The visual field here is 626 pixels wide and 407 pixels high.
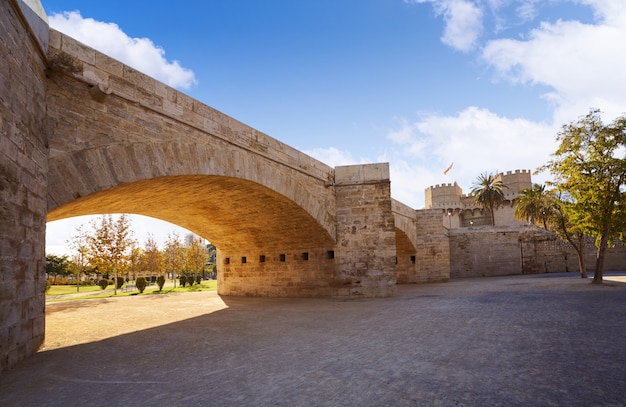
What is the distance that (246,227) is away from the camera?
1397 cm

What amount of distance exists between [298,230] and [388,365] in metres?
9.20

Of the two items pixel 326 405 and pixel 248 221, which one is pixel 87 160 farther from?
pixel 248 221

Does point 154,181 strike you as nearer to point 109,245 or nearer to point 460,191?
point 109,245

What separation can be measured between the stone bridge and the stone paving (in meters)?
1.14

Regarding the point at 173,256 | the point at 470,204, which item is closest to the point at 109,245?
the point at 173,256

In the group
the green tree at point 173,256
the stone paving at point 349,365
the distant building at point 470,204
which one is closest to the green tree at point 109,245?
the green tree at point 173,256

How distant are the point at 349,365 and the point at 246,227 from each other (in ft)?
32.7

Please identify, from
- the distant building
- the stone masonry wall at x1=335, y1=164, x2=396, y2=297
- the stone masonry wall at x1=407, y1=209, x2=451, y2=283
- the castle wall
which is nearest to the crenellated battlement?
the distant building

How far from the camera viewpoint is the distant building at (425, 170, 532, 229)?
4338 centimetres

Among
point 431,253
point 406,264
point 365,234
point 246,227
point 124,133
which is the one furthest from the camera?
point 406,264

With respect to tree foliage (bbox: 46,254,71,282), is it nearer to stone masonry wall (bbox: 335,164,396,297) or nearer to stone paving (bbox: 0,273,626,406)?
stone masonry wall (bbox: 335,164,396,297)

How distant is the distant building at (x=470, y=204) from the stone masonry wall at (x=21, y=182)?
4243 centimetres

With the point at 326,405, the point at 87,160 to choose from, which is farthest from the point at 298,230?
the point at 326,405

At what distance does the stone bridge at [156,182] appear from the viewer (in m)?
4.62
